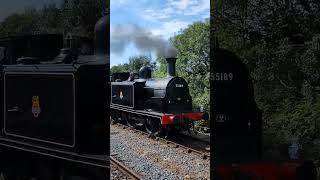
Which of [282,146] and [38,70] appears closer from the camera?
[282,146]

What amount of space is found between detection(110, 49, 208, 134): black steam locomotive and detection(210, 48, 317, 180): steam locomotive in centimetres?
23

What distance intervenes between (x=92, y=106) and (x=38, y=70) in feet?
2.48

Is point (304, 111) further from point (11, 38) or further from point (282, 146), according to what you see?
point (11, 38)

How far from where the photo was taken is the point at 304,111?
316 centimetres

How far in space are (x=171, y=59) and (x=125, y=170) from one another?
0.79 m

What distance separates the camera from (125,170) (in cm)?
316

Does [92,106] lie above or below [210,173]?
above

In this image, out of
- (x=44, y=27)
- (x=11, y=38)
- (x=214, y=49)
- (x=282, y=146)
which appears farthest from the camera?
(x=11, y=38)

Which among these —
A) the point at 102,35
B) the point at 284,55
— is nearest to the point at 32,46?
the point at 102,35

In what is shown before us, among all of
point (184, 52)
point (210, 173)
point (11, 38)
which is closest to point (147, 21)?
point (184, 52)

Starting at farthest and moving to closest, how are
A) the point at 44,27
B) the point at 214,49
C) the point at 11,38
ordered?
the point at 11,38
the point at 44,27
the point at 214,49

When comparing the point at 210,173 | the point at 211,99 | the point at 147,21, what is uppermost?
the point at 147,21

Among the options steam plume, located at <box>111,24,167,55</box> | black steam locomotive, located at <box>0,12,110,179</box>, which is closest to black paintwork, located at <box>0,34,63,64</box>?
black steam locomotive, located at <box>0,12,110,179</box>

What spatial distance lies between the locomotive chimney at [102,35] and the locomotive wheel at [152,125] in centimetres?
52
